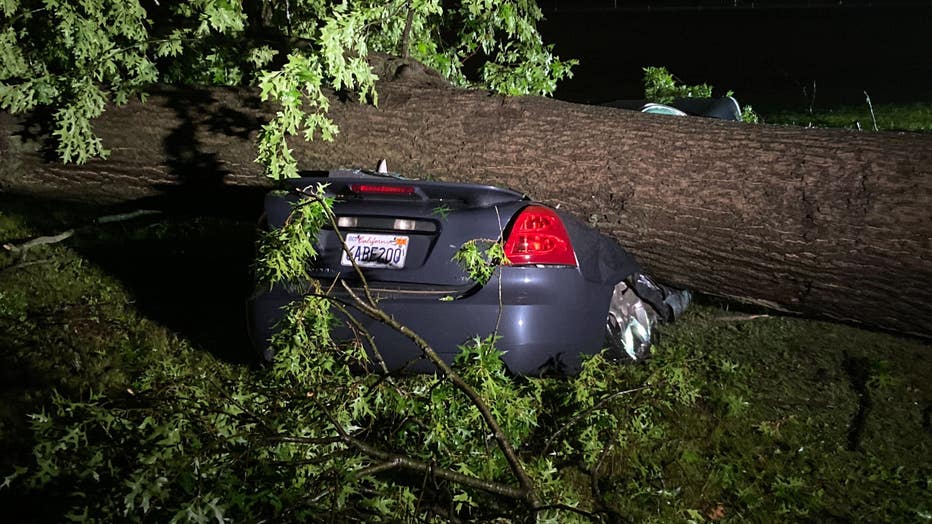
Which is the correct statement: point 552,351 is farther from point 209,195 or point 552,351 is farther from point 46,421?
point 209,195

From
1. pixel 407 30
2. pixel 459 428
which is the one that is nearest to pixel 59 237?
pixel 407 30

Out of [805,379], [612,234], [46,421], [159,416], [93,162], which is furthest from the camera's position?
[93,162]

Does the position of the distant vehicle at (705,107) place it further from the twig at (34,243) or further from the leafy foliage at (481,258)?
the twig at (34,243)

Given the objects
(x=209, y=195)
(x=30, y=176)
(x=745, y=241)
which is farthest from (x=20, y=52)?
(x=745, y=241)

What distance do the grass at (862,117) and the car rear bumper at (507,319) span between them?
325 inches

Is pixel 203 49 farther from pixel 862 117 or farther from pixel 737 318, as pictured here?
pixel 862 117

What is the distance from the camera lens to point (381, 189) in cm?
442

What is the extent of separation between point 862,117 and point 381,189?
35.8ft

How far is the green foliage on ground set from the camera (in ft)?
10.3

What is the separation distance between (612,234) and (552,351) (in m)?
1.30

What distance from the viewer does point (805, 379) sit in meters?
4.98

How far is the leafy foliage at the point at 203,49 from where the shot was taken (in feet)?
21.6

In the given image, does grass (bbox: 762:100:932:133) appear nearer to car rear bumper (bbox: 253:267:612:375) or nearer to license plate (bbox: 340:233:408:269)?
car rear bumper (bbox: 253:267:612:375)

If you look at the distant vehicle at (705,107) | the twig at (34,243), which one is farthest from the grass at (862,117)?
the twig at (34,243)
